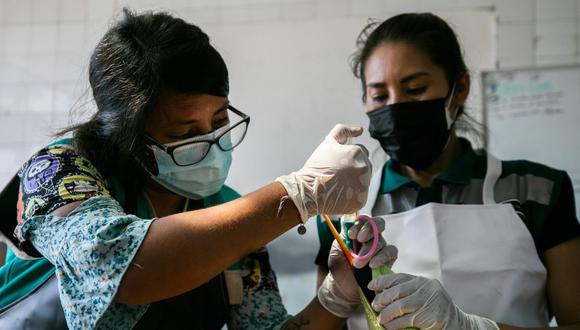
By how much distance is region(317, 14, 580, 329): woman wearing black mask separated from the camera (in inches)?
56.4

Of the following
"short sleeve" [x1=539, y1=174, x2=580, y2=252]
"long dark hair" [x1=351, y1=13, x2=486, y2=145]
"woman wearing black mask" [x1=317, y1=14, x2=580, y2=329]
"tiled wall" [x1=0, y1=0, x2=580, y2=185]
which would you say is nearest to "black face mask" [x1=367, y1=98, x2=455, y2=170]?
"woman wearing black mask" [x1=317, y1=14, x2=580, y2=329]

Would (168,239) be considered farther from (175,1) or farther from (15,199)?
(175,1)

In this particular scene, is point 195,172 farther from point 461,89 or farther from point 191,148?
point 461,89

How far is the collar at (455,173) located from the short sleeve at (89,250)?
79 centimetres

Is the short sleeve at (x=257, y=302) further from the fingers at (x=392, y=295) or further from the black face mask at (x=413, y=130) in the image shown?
the black face mask at (x=413, y=130)

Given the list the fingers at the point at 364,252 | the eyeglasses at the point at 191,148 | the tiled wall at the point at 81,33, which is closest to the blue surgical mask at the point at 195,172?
the eyeglasses at the point at 191,148

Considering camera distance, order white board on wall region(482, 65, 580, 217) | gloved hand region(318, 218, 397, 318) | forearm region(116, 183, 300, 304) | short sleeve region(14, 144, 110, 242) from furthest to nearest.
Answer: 1. white board on wall region(482, 65, 580, 217)
2. gloved hand region(318, 218, 397, 318)
3. short sleeve region(14, 144, 110, 242)
4. forearm region(116, 183, 300, 304)

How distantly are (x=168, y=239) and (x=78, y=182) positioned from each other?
257mm

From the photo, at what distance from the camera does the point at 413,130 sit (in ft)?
5.07

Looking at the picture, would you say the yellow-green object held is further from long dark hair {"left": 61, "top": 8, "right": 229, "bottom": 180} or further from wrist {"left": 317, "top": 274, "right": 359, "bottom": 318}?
long dark hair {"left": 61, "top": 8, "right": 229, "bottom": 180}

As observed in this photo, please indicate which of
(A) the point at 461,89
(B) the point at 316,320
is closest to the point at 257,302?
(B) the point at 316,320

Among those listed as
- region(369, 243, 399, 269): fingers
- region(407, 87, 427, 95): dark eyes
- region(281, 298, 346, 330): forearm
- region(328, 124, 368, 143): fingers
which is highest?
region(407, 87, 427, 95): dark eyes

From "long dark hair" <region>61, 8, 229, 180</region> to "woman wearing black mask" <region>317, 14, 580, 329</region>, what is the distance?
1.59 feet

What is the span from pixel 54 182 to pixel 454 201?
974 mm
